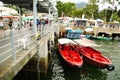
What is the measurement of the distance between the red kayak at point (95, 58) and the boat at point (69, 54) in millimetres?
811

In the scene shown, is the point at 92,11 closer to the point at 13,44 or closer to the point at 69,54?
the point at 69,54

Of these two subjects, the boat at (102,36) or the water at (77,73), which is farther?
the boat at (102,36)

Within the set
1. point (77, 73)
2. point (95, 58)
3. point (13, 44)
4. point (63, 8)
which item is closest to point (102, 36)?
point (95, 58)

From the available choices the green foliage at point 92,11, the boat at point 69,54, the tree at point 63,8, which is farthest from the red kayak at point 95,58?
the tree at point 63,8

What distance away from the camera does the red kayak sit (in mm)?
23523

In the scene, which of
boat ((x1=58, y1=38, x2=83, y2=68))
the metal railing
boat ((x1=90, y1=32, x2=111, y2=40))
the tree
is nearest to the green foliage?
the tree

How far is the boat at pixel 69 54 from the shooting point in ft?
75.0

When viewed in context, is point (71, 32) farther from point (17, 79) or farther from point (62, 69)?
point (17, 79)

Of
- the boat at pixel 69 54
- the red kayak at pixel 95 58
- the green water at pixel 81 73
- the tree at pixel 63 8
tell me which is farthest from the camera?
the tree at pixel 63 8

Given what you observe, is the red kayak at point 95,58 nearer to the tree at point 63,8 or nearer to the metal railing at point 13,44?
the metal railing at point 13,44

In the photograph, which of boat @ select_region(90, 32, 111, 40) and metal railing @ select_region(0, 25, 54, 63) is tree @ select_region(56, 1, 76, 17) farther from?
metal railing @ select_region(0, 25, 54, 63)

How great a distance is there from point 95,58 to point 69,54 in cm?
295

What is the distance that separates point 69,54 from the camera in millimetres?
27141

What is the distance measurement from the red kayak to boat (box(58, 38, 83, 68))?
811 millimetres
